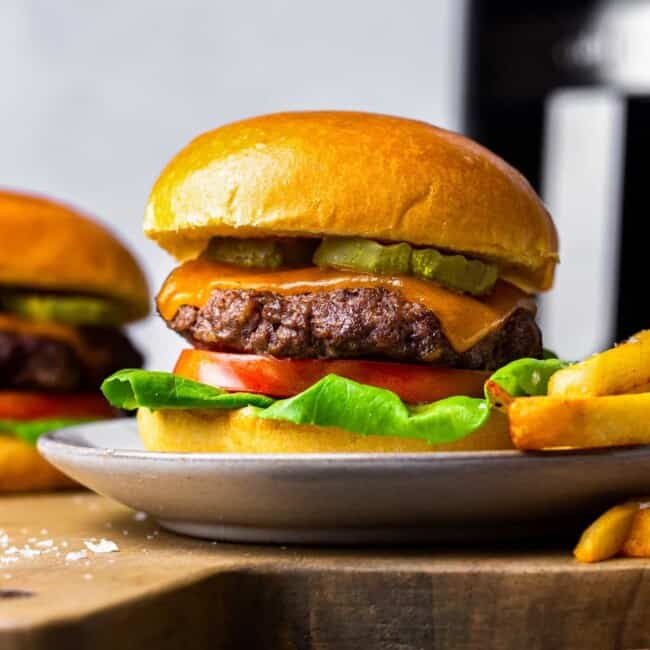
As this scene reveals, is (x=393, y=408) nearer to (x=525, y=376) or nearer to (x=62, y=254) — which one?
(x=525, y=376)

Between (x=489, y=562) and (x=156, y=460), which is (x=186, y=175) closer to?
(x=156, y=460)

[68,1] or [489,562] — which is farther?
[68,1]

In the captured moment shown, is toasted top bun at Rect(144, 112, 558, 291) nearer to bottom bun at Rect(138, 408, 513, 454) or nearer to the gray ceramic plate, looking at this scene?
bottom bun at Rect(138, 408, 513, 454)

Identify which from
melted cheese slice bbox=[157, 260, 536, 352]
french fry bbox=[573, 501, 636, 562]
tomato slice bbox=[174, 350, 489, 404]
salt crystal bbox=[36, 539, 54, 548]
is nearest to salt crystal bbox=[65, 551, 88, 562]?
salt crystal bbox=[36, 539, 54, 548]

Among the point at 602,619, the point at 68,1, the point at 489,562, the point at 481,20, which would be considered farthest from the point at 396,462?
the point at 68,1

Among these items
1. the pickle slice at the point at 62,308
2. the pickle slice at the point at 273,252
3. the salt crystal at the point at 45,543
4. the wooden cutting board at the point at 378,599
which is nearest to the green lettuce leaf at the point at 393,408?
the wooden cutting board at the point at 378,599

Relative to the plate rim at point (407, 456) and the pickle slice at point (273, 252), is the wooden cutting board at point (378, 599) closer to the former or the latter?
the plate rim at point (407, 456)
